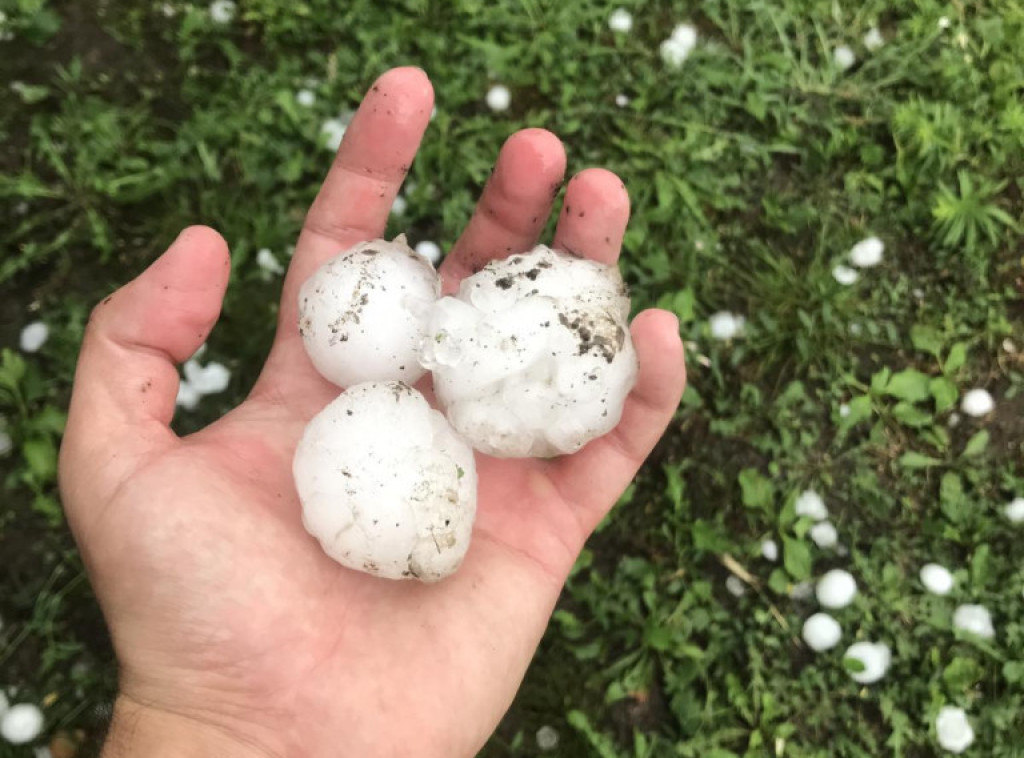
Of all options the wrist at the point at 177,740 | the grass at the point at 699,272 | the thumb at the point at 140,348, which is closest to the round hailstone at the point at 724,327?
the grass at the point at 699,272

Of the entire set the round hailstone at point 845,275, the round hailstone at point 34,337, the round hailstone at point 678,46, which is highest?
the round hailstone at point 678,46

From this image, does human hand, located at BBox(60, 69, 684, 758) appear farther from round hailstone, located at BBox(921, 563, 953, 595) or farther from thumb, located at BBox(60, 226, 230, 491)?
round hailstone, located at BBox(921, 563, 953, 595)

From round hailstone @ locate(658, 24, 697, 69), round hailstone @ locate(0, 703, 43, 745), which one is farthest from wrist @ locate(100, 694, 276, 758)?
round hailstone @ locate(658, 24, 697, 69)

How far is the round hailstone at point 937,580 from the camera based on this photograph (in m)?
2.77

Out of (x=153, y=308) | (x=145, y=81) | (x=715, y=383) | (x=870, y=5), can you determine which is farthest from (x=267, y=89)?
(x=870, y=5)

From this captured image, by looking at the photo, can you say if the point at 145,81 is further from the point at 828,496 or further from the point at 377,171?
the point at 828,496

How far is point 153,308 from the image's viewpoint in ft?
6.29

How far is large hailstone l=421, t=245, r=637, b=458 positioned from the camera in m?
1.97

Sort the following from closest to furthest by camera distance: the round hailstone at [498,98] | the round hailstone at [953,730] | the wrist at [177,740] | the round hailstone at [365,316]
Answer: the wrist at [177,740]
the round hailstone at [365,316]
the round hailstone at [953,730]
the round hailstone at [498,98]

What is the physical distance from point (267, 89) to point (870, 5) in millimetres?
2199

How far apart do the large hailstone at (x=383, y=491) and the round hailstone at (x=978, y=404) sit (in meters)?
1.86

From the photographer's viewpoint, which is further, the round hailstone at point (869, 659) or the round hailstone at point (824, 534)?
the round hailstone at point (824, 534)

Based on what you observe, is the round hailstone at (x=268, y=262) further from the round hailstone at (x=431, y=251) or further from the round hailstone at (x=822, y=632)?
the round hailstone at (x=822, y=632)

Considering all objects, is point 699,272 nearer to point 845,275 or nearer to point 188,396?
point 845,275
